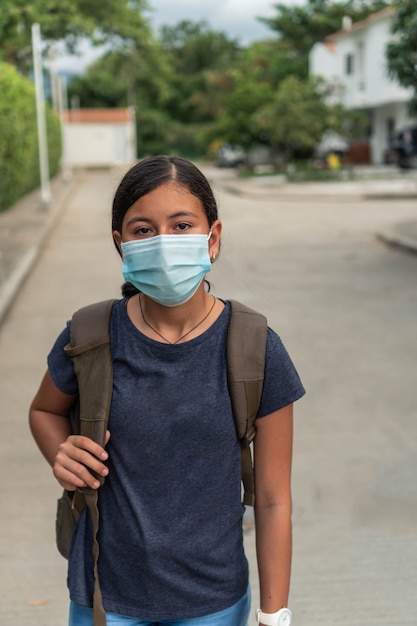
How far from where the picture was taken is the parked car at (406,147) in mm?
35906

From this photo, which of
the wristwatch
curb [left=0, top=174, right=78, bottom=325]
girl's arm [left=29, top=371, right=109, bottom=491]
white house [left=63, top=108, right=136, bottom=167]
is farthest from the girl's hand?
white house [left=63, top=108, right=136, bottom=167]

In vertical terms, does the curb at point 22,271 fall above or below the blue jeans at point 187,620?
below

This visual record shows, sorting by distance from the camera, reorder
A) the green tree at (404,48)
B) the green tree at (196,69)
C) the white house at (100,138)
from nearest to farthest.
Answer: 1. the green tree at (404,48)
2. the white house at (100,138)
3. the green tree at (196,69)

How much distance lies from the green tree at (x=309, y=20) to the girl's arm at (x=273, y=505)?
54.2 m

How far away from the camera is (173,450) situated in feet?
6.22

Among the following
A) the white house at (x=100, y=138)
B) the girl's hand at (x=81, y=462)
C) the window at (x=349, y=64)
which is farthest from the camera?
the white house at (x=100, y=138)

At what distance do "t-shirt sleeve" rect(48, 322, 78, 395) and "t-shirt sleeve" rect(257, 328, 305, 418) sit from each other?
424 millimetres

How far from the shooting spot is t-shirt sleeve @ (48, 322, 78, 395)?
1.99m

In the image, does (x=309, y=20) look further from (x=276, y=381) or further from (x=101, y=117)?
(x=276, y=381)

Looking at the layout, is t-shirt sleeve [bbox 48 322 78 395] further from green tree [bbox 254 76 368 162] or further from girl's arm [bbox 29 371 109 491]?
green tree [bbox 254 76 368 162]

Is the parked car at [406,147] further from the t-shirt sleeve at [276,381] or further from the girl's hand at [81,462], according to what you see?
the girl's hand at [81,462]

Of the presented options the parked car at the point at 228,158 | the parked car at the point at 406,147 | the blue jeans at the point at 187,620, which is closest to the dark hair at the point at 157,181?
the blue jeans at the point at 187,620

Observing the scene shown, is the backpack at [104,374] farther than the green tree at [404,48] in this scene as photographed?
No

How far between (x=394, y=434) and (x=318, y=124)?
29227 millimetres
